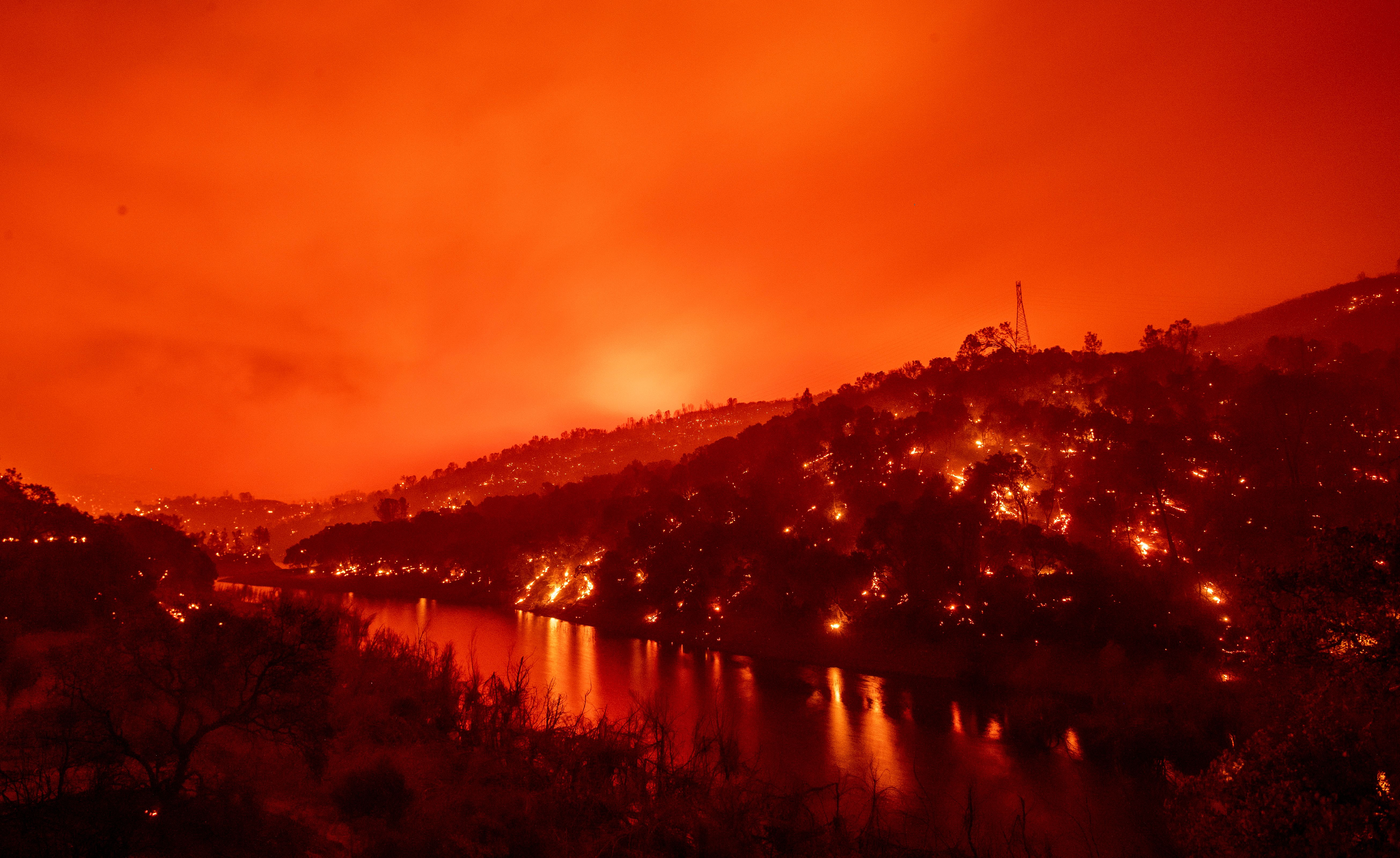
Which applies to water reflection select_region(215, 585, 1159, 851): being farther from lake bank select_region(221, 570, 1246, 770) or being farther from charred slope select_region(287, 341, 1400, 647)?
charred slope select_region(287, 341, 1400, 647)

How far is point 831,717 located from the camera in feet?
98.2

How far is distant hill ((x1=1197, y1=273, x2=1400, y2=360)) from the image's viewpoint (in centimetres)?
7762

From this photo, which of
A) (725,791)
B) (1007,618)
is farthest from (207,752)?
(1007,618)

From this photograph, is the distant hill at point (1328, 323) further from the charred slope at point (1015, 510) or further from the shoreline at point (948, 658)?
the shoreline at point (948, 658)

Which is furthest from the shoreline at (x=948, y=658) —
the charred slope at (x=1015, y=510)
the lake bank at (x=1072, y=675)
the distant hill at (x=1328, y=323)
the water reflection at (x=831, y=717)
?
the distant hill at (x=1328, y=323)

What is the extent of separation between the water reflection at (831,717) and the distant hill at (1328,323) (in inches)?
2320

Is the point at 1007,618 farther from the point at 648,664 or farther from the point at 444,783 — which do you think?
the point at 444,783

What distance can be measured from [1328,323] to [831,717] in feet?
386

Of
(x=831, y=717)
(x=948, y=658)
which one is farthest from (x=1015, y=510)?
(x=831, y=717)

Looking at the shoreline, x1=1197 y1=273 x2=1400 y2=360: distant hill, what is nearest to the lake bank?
the shoreline

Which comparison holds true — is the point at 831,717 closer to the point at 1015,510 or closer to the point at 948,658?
the point at 948,658

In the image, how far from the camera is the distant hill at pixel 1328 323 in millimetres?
77625

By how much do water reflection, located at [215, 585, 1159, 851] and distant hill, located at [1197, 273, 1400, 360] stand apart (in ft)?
193

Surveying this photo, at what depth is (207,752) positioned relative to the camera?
16953 millimetres
